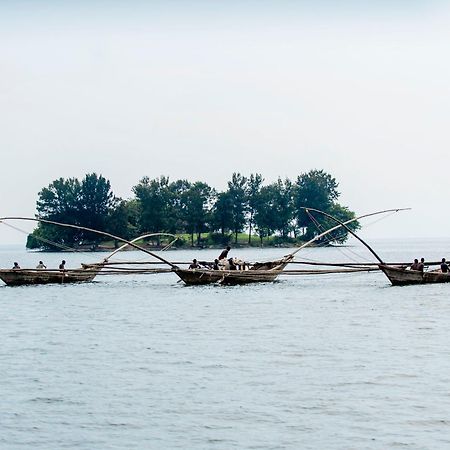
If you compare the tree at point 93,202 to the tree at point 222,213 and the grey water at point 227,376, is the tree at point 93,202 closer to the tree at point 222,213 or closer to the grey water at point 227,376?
the tree at point 222,213

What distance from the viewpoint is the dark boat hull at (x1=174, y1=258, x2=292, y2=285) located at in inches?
2062

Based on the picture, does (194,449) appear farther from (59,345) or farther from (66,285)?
(66,285)

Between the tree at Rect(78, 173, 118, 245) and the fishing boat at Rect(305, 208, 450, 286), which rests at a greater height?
the tree at Rect(78, 173, 118, 245)

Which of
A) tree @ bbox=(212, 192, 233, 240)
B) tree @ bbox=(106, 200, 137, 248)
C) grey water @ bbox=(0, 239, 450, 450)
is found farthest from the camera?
tree @ bbox=(212, 192, 233, 240)

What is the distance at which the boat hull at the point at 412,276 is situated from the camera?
49.4 meters

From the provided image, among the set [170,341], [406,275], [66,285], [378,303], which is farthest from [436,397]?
Result: [66,285]

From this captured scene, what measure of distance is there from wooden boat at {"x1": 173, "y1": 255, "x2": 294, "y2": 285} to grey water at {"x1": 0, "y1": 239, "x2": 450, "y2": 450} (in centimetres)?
492

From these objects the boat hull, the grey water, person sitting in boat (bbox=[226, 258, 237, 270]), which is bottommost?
the grey water

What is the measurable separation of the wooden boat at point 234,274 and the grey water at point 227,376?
16.2ft

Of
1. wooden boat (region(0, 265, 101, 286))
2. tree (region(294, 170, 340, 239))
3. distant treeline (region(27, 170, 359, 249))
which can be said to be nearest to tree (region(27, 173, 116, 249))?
distant treeline (region(27, 170, 359, 249))

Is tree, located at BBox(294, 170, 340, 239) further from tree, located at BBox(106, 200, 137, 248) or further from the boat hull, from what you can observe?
the boat hull

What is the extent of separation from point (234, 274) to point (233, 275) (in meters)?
0.10

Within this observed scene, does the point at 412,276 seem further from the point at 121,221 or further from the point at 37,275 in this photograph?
the point at 121,221

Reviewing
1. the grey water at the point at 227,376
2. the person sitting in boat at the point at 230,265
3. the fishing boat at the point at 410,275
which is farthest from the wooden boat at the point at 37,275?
the fishing boat at the point at 410,275
